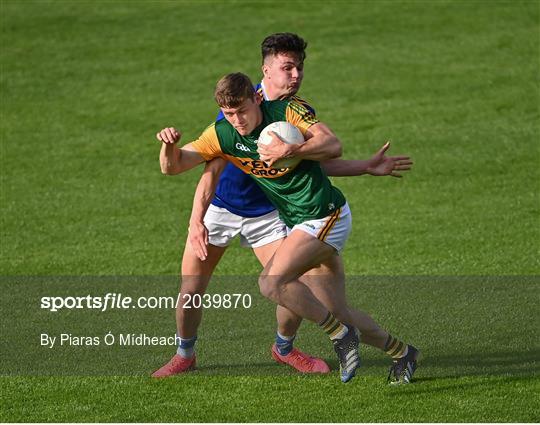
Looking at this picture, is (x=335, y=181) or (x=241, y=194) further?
(x=335, y=181)

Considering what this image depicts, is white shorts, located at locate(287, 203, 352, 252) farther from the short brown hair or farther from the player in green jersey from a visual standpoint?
the short brown hair

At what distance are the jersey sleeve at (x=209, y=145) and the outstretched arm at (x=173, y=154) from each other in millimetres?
33

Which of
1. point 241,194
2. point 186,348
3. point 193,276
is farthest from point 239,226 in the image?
point 186,348

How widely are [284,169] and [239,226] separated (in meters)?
0.87

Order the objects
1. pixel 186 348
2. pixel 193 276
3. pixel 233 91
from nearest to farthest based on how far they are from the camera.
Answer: pixel 233 91
pixel 193 276
pixel 186 348

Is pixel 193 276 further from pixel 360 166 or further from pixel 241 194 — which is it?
pixel 360 166

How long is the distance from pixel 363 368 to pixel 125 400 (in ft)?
5.86

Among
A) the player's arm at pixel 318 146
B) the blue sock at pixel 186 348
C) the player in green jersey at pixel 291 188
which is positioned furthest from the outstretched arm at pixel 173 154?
the blue sock at pixel 186 348

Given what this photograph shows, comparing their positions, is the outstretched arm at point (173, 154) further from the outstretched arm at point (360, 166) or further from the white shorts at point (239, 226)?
the outstretched arm at point (360, 166)

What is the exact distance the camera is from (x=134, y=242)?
43.7 feet

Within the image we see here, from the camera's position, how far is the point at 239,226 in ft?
29.2

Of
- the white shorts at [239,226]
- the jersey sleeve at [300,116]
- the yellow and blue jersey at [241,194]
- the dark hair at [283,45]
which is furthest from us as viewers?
the white shorts at [239,226]

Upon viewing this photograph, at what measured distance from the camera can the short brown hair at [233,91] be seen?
7984 mm

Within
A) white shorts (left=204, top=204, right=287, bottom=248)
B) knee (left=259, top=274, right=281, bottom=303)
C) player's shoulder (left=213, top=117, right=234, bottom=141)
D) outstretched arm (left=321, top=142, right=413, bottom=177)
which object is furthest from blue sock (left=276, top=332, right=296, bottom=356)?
player's shoulder (left=213, top=117, right=234, bottom=141)
